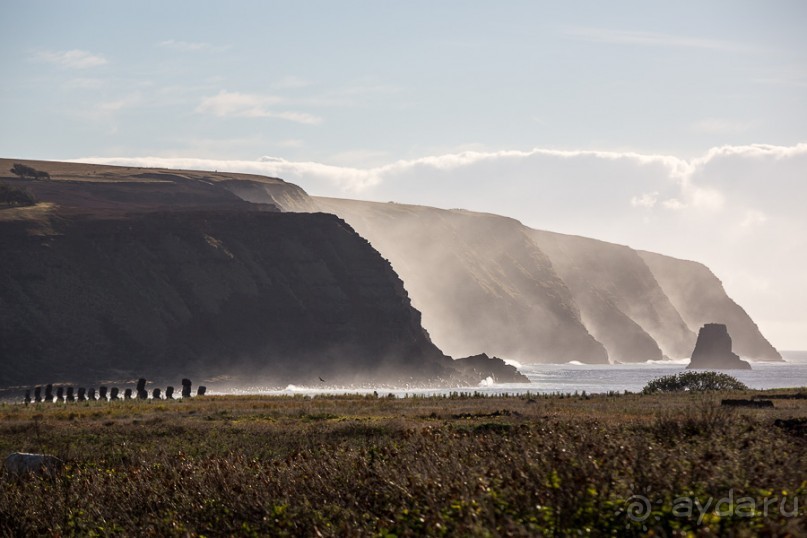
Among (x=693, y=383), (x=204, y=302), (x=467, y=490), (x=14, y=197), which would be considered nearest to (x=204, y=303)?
(x=204, y=302)

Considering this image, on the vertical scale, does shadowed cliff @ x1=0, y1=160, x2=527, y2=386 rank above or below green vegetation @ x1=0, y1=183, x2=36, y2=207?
below

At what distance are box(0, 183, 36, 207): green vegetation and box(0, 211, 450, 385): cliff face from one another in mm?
14744

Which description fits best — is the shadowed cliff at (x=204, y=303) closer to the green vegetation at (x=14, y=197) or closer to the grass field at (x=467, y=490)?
the green vegetation at (x=14, y=197)

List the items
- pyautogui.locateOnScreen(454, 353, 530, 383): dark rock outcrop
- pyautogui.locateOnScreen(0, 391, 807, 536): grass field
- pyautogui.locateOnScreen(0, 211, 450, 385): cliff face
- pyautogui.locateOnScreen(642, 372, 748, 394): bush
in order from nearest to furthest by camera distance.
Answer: pyautogui.locateOnScreen(0, 391, 807, 536): grass field < pyautogui.locateOnScreen(642, 372, 748, 394): bush < pyautogui.locateOnScreen(0, 211, 450, 385): cliff face < pyautogui.locateOnScreen(454, 353, 530, 383): dark rock outcrop

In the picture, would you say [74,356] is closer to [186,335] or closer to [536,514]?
[186,335]

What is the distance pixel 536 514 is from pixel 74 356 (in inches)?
3999

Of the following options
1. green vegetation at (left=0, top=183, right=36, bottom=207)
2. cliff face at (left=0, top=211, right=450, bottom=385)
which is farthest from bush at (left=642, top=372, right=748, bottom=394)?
green vegetation at (left=0, top=183, right=36, bottom=207)

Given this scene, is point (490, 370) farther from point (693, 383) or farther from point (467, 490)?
point (467, 490)

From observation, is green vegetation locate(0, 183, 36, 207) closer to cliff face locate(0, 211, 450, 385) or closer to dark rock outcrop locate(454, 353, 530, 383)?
cliff face locate(0, 211, 450, 385)

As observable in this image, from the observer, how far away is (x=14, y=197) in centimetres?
13962

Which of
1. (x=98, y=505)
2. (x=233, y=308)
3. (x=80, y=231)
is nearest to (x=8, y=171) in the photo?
(x=80, y=231)

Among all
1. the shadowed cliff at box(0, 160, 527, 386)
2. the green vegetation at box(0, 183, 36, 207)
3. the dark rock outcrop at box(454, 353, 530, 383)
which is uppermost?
the green vegetation at box(0, 183, 36, 207)

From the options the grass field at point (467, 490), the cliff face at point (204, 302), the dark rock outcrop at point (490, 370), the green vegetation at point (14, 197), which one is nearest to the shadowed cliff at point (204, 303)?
the cliff face at point (204, 302)

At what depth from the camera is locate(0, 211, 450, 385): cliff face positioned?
357ft
